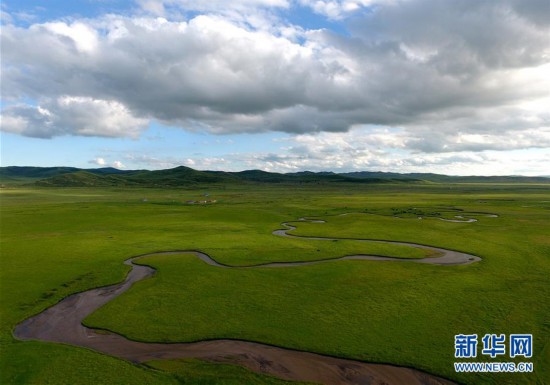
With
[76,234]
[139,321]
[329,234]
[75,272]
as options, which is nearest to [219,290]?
[139,321]

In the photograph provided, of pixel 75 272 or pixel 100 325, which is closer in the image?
pixel 100 325

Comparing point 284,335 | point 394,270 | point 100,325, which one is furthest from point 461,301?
point 100,325

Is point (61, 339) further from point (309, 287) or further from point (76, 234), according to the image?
point (76, 234)

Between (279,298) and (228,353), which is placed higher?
(279,298)

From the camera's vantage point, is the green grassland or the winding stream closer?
the winding stream

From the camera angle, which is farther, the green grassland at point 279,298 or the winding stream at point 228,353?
the green grassland at point 279,298

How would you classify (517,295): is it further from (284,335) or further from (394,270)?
(284,335)

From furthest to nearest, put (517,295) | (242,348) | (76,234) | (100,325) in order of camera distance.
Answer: (76,234) → (517,295) → (100,325) → (242,348)

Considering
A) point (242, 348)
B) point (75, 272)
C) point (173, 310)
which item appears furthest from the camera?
point (75, 272)

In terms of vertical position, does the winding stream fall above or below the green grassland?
below

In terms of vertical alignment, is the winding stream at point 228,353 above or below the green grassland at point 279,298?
below

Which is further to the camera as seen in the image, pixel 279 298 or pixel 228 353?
pixel 279 298
